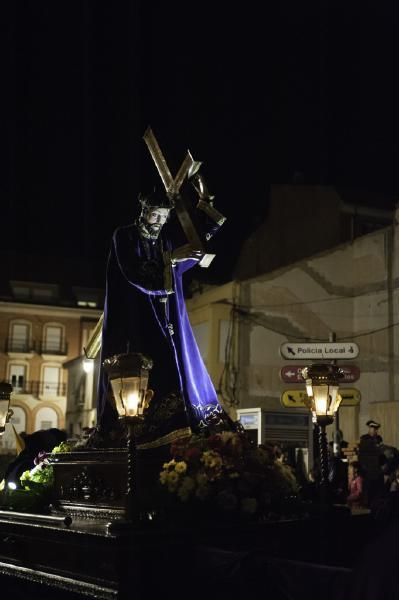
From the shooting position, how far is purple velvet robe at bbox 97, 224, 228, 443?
8008 millimetres

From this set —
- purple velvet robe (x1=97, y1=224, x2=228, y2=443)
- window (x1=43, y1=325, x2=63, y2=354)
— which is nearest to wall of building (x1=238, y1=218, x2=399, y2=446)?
purple velvet robe (x1=97, y1=224, x2=228, y2=443)

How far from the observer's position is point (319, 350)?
1352 centimetres

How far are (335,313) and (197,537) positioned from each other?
1945cm

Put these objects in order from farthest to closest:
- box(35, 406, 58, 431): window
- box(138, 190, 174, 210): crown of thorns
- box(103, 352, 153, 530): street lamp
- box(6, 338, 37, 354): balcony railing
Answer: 1. box(35, 406, 58, 431): window
2. box(6, 338, 37, 354): balcony railing
3. box(138, 190, 174, 210): crown of thorns
4. box(103, 352, 153, 530): street lamp

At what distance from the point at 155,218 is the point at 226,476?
2.92 metres

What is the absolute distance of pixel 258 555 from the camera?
5.36 metres

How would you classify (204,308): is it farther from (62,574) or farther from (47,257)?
(47,257)

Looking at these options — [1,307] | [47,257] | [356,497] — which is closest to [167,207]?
[356,497]

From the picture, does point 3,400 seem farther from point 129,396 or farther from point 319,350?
point 319,350

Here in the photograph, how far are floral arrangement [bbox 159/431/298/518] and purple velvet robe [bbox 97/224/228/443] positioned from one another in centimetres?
64

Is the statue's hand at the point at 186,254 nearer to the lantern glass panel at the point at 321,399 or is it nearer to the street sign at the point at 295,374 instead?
the lantern glass panel at the point at 321,399

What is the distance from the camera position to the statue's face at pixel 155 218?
8.16 metres

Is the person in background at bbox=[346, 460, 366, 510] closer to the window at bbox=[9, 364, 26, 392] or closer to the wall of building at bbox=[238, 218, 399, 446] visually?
the wall of building at bbox=[238, 218, 399, 446]

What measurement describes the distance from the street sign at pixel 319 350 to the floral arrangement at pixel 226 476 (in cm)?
608
